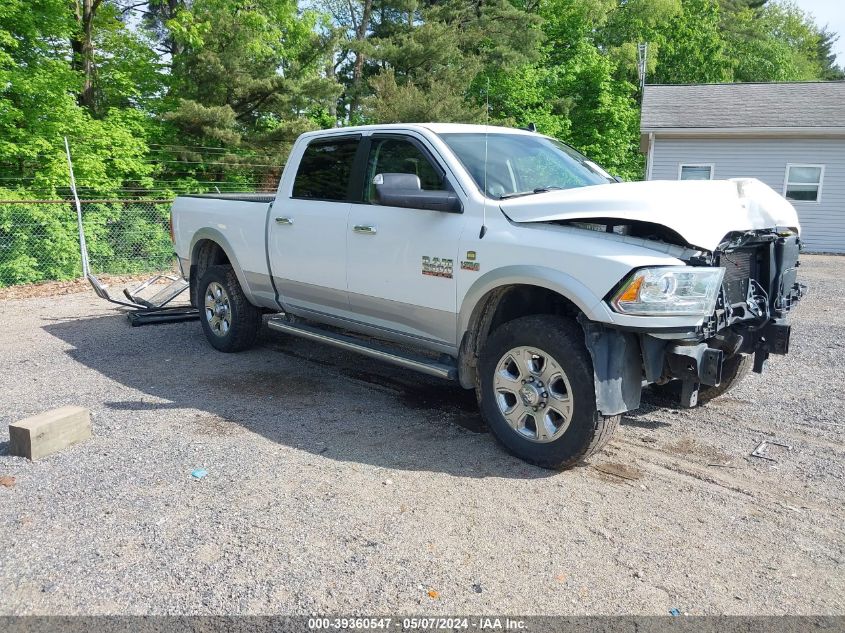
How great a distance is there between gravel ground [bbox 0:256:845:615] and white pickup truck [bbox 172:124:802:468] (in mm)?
479

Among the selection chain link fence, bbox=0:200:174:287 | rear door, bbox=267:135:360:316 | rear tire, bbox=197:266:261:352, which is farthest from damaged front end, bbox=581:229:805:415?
chain link fence, bbox=0:200:174:287

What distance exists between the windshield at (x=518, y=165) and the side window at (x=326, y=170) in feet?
3.16

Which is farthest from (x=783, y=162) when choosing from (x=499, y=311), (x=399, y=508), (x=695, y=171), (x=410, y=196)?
(x=399, y=508)

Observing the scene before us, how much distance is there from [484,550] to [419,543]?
32 centimetres

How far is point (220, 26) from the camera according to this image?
1970cm

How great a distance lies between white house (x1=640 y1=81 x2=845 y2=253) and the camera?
18.4m

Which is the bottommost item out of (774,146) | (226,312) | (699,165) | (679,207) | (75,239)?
(226,312)

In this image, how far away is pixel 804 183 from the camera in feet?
61.5

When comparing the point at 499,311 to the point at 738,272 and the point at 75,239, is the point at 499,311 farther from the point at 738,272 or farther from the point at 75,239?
the point at 75,239

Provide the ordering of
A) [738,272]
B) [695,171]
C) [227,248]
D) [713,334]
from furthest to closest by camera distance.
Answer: [695,171], [227,248], [738,272], [713,334]

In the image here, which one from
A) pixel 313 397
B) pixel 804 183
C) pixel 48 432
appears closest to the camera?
pixel 48 432

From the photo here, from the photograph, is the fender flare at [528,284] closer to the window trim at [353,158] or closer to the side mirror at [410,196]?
the side mirror at [410,196]

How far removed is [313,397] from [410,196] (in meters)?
2.05

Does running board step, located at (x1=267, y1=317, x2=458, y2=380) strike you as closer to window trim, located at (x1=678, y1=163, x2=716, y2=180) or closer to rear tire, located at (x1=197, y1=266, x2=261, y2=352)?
rear tire, located at (x1=197, y1=266, x2=261, y2=352)
